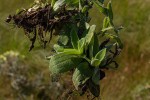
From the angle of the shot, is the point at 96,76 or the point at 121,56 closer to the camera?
the point at 96,76

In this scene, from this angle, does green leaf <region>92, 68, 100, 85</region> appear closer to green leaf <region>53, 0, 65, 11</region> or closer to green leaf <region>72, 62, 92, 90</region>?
green leaf <region>72, 62, 92, 90</region>

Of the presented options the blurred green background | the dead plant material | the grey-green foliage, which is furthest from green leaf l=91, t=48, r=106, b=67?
the blurred green background

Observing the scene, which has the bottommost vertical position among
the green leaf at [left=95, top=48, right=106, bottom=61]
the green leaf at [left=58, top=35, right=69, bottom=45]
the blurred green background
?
the blurred green background

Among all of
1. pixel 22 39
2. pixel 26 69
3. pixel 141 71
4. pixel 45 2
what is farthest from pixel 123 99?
pixel 45 2

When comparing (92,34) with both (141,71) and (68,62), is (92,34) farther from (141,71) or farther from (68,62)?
(141,71)

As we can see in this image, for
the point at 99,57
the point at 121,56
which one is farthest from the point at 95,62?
the point at 121,56

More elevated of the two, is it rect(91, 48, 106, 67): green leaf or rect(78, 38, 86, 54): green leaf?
rect(78, 38, 86, 54): green leaf

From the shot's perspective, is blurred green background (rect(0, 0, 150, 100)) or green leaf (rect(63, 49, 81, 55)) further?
blurred green background (rect(0, 0, 150, 100))

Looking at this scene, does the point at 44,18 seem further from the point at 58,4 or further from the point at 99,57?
the point at 99,57
